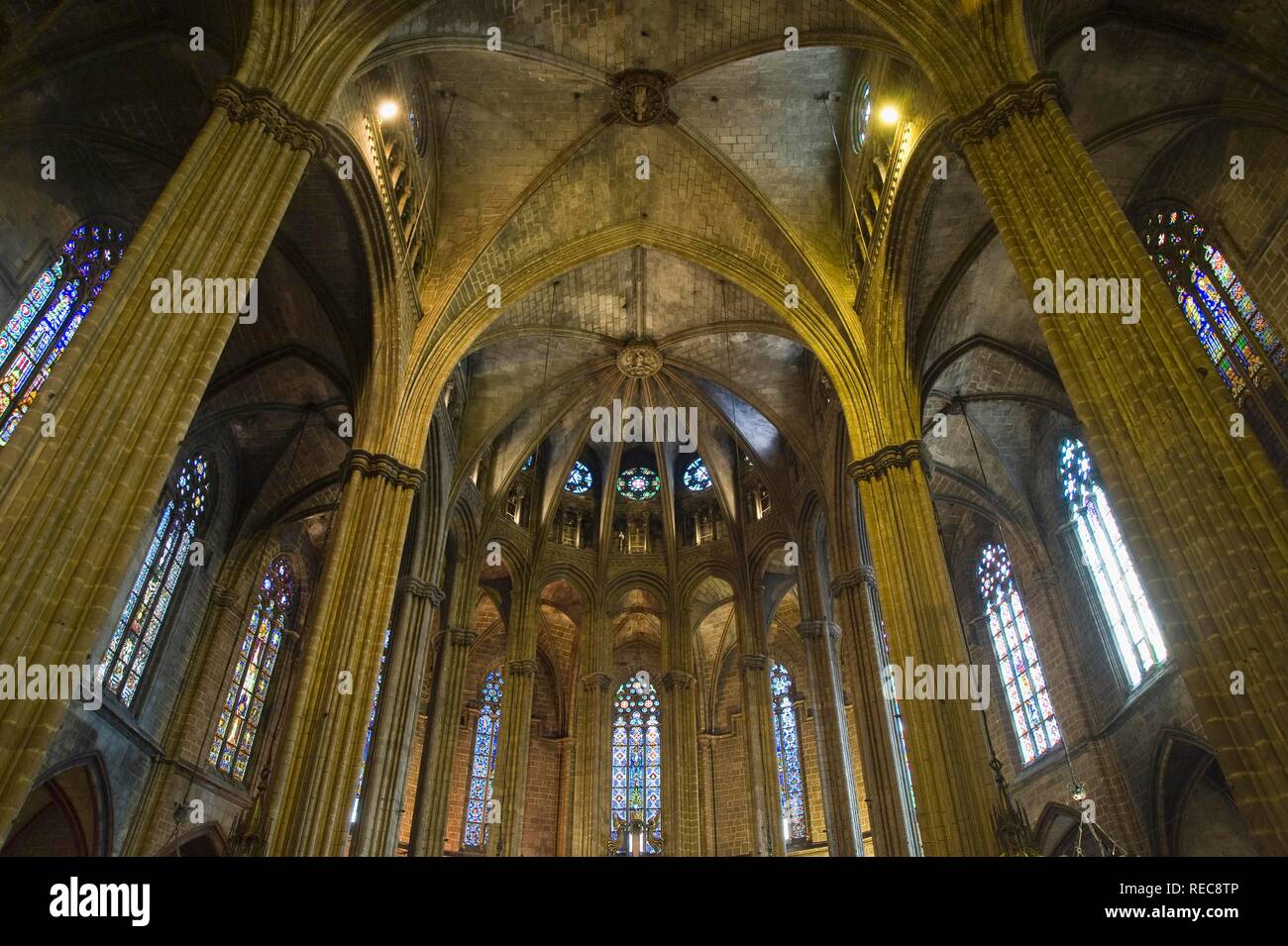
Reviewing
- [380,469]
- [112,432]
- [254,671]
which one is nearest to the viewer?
[112,432]

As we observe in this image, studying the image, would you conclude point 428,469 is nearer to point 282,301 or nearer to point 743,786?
point 282,301

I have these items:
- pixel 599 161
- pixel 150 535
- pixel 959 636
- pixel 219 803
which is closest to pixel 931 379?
pixel 959 636

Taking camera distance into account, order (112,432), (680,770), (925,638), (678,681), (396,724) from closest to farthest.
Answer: (112,432) → (925,638) → (396,724) → (680,770) → (678,681)

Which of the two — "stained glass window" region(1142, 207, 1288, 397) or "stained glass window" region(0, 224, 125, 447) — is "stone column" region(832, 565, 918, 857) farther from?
"stained glass window" region(0, 224, 125, 447)

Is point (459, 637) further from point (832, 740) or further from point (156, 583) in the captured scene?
point (832, 740)

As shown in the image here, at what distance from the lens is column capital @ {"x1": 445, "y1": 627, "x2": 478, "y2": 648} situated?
70.9 feet

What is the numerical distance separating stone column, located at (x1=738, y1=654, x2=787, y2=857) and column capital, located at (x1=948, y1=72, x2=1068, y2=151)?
14.8m

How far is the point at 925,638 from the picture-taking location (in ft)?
44.3

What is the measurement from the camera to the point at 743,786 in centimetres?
2631

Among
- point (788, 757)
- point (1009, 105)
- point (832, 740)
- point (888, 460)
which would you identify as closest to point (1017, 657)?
point (832, 740)

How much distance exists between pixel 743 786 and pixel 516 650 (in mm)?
8521

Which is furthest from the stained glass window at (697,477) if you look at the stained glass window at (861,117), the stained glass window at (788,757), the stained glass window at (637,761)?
the stained glass window at (861,117)

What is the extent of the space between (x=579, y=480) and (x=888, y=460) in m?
12.9

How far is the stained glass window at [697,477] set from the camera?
2692cm
